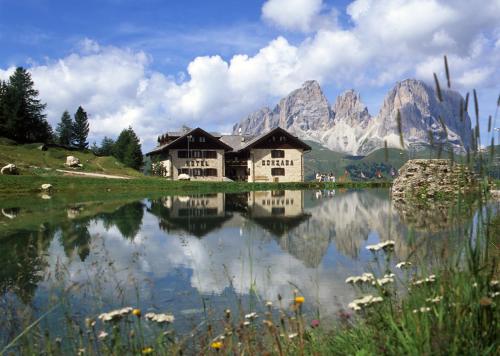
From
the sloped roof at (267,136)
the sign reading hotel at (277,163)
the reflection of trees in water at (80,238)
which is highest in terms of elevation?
the sloped roof at (267,136)

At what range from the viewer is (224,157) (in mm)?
76000

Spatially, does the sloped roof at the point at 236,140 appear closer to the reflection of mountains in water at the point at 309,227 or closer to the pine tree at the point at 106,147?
the pine tree at the point at 106,147

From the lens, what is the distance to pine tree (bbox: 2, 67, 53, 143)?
257 ft

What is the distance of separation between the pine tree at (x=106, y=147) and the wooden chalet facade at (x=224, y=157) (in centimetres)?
2442

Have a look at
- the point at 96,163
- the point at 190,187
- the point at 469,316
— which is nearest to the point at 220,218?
the point at 469,316

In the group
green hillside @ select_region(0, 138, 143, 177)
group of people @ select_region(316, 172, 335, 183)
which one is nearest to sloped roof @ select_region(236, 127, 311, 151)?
group of people @ select_region(316, 172, 335, 183)

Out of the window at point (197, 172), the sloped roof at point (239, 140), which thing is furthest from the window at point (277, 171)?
the window at point (197, 172)

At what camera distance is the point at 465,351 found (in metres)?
3.17

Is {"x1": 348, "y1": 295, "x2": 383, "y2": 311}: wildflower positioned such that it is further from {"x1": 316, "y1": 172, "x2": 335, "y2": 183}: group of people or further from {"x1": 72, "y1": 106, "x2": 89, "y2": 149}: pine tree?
{"x1": 72, "y1": 106, "x2": 89, "y2": 149}: pine tree

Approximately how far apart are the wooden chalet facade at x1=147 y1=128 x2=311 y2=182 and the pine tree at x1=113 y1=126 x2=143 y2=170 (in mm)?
4586

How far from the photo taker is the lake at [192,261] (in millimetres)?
5707

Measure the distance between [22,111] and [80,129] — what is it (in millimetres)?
20896

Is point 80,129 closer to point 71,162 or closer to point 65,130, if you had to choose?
point 65,130

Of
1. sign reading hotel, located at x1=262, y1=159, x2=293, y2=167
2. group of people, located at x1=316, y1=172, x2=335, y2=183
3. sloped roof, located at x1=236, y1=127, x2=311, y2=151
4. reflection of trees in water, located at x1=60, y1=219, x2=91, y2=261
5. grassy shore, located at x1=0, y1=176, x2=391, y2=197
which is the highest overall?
sloped roof, located at x1=236, y1=127, x2=311, y2=151
